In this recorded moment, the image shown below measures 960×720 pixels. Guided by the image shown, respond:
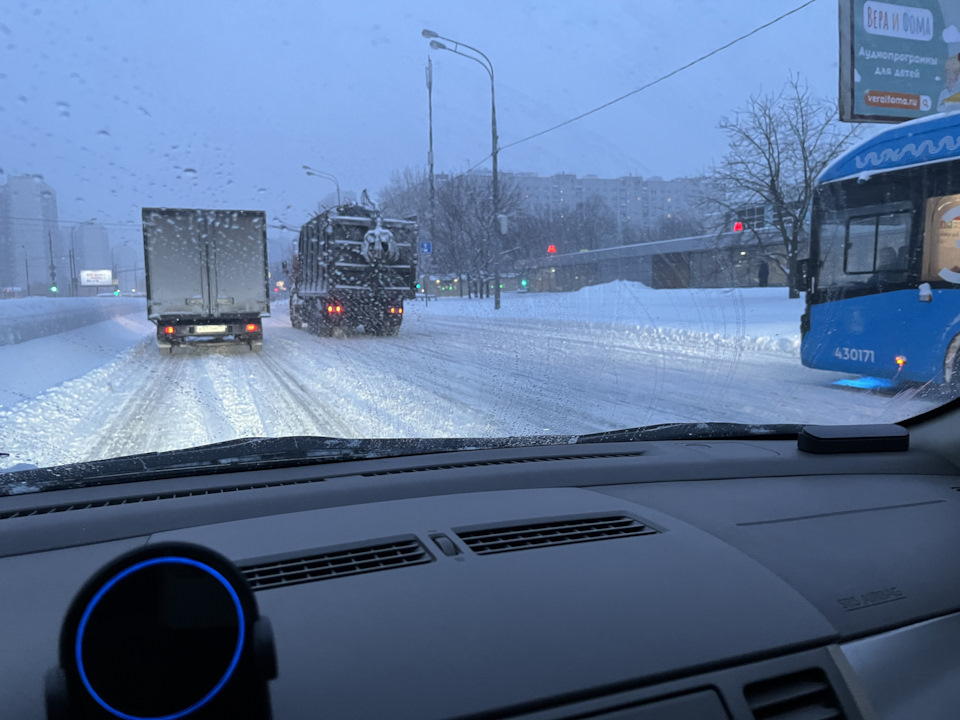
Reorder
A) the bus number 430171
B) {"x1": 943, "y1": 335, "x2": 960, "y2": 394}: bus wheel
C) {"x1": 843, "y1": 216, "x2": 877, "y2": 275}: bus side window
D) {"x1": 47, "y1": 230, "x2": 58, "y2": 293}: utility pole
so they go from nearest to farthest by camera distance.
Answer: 1. {"x1": 47, "y1": 230, "x2": 58, "y2": 293}: utility pole
2. {"x1": 943, "y1": 335, "x2": 960, "y2": 394}: bus wheel
3. the bus number 430171
4. {"x1": 843, "y1": 216, "x2": 877, "y2": 275}: bus side window

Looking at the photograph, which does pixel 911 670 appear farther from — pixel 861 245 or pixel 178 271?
pixel 178 271

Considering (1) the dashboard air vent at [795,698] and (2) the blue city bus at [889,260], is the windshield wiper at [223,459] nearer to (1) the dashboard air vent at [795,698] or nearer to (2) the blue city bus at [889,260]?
(1) the dashboard air vent at [795,698]

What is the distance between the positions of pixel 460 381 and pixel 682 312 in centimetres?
401

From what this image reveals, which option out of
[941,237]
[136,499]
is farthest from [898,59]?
[136,499]

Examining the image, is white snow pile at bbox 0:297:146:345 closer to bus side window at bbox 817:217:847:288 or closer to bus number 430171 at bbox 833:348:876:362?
bus number 430171 at bbox 833:348:876:362

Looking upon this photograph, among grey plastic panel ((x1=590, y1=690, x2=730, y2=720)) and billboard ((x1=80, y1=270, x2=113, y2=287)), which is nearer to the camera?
grey plastic panel ((x1=590, y1=690, x2=730, y2=720))

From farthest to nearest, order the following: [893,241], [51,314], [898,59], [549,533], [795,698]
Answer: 1. [893,241]
2. [898,59]
3. [51,314]
4. [549,533]
5. [795,698]

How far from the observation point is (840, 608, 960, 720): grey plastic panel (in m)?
1.91

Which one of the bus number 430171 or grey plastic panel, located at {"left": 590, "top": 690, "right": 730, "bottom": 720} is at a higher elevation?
grey plastic panel, located at {"left": 590, "top": 690, "right": 730, "bottom": 720}

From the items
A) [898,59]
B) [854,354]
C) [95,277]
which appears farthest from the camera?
[854,354]

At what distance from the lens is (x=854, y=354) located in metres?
9.73

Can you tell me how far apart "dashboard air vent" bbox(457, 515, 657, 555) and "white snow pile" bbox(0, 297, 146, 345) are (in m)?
3.99

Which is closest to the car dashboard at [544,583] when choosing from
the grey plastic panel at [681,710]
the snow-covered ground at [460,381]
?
the grey plastic panel at [681,710]

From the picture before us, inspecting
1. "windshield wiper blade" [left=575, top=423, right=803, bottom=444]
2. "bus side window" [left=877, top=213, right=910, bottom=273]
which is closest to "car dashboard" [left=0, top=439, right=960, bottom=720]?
"windshield wiper blade" [left=575, top=423, right=803, bottom=444]
